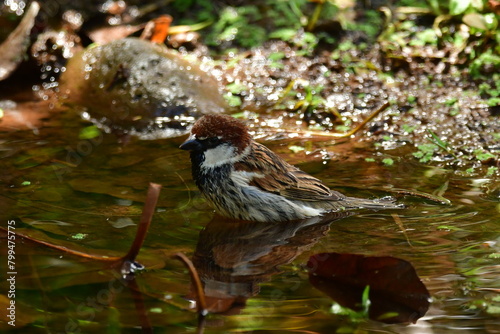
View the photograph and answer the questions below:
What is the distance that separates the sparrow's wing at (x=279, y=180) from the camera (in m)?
5.13

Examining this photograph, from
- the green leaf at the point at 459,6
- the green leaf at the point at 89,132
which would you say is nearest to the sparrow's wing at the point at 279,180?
the green leaf at the point at 89,132

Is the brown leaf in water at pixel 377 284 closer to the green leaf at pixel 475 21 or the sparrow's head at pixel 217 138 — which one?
the sparrow's head at pixel 217 138

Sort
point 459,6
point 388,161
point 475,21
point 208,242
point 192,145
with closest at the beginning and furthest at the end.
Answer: point 208,242 → point 192,145 → point 388,161 → point 475,21 → point 459,6

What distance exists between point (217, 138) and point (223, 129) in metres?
0.08

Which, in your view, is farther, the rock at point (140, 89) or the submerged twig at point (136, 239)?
the rock at point (140, 89)

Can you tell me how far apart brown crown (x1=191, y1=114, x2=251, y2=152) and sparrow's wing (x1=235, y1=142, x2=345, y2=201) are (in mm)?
136

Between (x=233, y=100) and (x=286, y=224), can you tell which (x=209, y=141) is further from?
(x=233, y=100)

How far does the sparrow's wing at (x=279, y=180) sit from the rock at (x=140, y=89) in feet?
5.76

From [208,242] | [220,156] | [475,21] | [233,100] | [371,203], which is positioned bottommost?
[233,100]

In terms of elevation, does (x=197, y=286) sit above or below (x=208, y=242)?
above

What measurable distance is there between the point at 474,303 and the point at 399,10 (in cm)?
580

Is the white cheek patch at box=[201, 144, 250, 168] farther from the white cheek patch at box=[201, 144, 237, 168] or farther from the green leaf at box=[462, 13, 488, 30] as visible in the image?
the green leaf at box=[462, 13, 488, 30]

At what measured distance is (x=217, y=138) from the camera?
509 centimetres

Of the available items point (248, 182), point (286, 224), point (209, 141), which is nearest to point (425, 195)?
point (286, 224)
